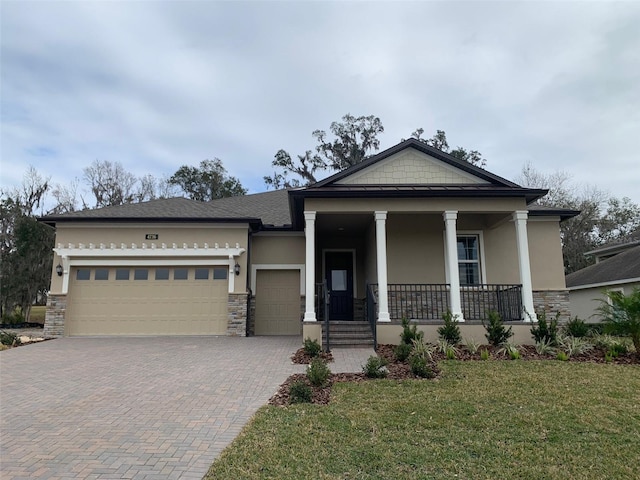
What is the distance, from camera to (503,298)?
10.9m

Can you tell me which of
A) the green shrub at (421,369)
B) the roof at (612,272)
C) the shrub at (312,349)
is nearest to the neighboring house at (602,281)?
the roof at (612,272)

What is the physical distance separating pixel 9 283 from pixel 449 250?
21882 millimetres

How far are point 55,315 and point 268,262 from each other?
6.62m

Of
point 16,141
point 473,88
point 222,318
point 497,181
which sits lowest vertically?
point 222,318

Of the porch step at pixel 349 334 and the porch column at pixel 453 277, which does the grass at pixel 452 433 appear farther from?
the porch column at pixel 453 277

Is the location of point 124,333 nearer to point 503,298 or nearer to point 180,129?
point 180,129

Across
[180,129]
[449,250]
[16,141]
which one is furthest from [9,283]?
[449,250]

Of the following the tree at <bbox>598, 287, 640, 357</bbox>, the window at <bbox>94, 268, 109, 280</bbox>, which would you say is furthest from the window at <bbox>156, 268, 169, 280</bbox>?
the tree at <bbox>598, 287, 640, 357</bbox>

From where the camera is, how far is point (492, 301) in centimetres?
1120

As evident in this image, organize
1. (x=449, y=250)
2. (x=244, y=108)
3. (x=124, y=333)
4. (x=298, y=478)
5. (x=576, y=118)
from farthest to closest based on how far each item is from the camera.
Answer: (x=576, y=118), (x=244, y=108), (x=124, y=333), (x=449, y=250), (x=298, y=478)

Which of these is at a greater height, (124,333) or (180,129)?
(180,129)

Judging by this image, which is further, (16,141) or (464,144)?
(464,144)

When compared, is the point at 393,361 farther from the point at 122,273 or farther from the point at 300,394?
the point at 122,273

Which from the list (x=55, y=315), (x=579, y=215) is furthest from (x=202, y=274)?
(x=579, y=215)
